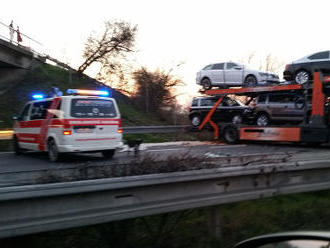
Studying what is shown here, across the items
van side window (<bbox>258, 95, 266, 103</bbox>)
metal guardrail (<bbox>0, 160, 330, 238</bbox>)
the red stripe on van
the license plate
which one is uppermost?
van side window (<bbox>258, 95, 266, 103</bbox>)

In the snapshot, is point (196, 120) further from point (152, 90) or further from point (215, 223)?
point (215, 223)

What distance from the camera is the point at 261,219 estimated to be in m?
5.41

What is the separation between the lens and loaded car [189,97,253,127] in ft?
60.0

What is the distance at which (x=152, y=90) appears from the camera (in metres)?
31.9

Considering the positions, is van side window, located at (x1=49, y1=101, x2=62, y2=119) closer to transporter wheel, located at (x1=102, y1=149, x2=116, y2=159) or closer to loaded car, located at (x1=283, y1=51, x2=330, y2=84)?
transporter wheel, located at (x1=102, y1=149, x2=116, y2=159)

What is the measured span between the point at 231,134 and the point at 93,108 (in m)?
8.44

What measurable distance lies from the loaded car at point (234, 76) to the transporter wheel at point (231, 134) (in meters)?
2.16

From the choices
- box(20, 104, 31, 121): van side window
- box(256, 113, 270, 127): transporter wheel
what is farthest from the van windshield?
box(256, 113, 270, 127): transporter wheel

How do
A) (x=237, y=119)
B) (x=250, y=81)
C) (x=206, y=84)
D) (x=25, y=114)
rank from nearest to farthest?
(x=25, y=114)
(x=250, y=81)
(x=237, y=119)
(x=206, y=84)

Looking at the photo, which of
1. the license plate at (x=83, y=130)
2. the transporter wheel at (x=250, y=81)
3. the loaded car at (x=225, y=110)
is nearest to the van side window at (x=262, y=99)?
the loaded car at (x=225, y=110)

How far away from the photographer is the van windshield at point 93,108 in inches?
409

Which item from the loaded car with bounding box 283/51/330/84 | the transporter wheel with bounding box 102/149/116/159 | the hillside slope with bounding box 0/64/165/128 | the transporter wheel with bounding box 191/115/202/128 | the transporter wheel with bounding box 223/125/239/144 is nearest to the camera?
the transporter wheel with bounding box 102/149/116/159

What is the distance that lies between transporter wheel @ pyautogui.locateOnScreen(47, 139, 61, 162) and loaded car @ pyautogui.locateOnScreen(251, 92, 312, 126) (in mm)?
9413

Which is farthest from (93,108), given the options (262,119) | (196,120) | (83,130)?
(196,120)
